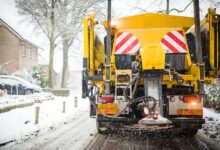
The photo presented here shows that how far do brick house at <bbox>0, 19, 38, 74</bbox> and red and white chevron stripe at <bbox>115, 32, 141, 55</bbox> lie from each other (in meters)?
22.5

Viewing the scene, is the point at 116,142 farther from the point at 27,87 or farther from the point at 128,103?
the point at 27,87

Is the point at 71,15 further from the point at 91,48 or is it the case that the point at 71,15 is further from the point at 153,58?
the point at 153,58

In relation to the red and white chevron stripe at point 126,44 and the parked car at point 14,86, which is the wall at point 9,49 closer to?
the parked car at point 14,86

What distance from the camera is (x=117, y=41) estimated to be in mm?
7094

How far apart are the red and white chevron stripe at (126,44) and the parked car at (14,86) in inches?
549

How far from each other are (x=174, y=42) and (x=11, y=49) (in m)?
25.7

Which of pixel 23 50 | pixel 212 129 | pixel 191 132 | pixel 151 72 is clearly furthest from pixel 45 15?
pixel 151 72

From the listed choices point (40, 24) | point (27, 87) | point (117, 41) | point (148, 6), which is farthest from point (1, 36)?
point (117, 41)

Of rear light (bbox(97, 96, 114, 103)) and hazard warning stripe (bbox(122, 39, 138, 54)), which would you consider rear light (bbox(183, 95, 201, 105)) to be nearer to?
rear light (bbox(97, 96, 114, 103))

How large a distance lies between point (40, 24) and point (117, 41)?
19.1 metres

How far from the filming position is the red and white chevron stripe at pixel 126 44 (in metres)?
7.00

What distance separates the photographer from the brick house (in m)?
28.3

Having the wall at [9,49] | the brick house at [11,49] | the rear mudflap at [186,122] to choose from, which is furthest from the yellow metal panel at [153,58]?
the wall at [9,49]

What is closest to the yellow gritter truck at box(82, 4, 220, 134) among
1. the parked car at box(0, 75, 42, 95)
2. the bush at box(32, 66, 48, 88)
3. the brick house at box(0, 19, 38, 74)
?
the parked car at box(0, 75, 42, 95)
